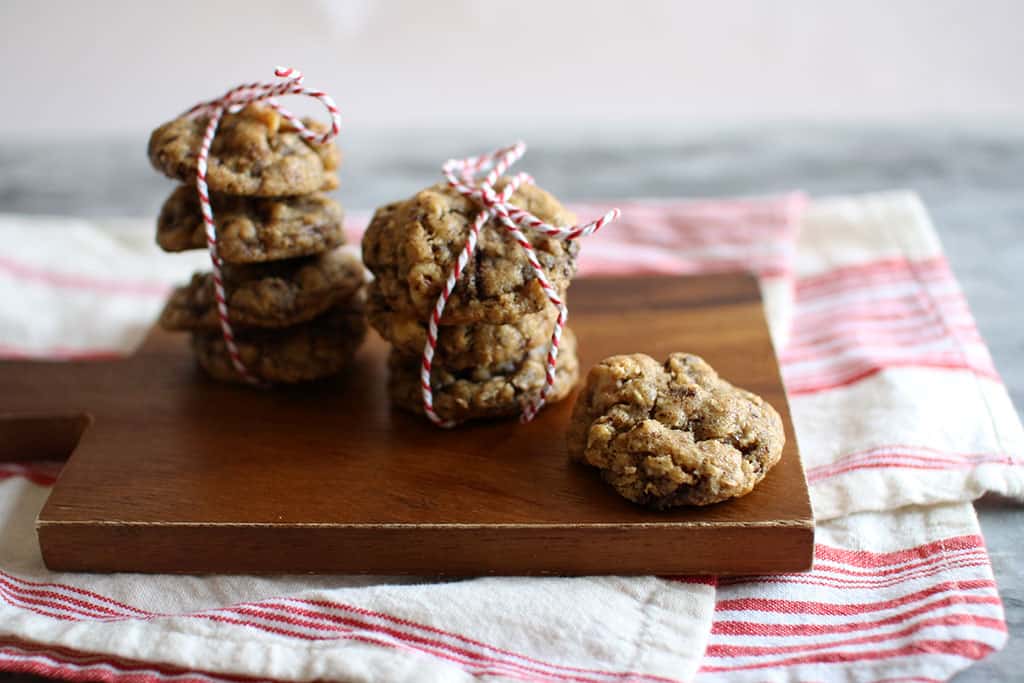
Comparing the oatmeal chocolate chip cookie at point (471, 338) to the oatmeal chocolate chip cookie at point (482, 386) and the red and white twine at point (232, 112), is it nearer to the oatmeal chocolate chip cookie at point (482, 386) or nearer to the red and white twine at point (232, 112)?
the oatmeal chocolate chip cookie at point (482, 386)

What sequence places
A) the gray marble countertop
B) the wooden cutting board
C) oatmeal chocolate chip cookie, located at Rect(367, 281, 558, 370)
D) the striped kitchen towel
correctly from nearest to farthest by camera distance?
1. the striped kitchen towel
2. the wooden cutting board
3. oatmeal chocolate chip cookie, located at Rect(367, 281, 558, 370)
4. the gray marble countertop

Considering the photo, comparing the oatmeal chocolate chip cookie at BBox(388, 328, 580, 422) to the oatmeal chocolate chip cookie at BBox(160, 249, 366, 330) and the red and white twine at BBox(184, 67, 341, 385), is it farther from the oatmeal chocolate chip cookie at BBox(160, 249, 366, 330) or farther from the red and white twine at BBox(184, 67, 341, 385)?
the red and white twine at BBox(184, 67, 341, 385)

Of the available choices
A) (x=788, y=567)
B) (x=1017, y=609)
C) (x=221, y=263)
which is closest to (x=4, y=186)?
(x=221, y=263)

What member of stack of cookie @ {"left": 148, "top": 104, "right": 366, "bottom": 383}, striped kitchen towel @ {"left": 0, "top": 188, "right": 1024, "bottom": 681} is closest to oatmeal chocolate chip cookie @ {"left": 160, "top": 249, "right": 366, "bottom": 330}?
stack of cookie @ {"left": 148, "top": 104, "right": 366, "bottom": 383}

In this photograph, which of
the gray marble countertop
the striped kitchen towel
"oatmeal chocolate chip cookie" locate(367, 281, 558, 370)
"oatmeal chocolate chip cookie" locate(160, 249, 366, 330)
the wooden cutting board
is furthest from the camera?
the gray marble countertop

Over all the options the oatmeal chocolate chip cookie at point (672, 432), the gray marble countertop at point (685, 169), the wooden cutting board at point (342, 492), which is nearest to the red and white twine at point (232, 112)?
the wooden cutting board at point (342, 492)

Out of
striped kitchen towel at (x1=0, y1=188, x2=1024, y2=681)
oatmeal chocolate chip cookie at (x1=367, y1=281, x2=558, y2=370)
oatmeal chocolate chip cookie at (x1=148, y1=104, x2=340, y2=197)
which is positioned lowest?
striped kitchen towel at (x1=0, y1=188, x2=1024, y2=681)
